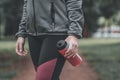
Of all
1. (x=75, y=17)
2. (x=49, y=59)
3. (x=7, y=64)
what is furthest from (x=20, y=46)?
(x=7, y=64)

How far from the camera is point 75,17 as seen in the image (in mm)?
3918

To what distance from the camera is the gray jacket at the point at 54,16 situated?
395 centimetres

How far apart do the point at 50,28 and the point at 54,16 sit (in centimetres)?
11

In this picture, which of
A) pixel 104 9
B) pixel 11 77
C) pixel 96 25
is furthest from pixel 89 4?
pixel 96 25

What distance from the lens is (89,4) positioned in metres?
16.1

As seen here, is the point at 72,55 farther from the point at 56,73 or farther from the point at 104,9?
the point at 104,9

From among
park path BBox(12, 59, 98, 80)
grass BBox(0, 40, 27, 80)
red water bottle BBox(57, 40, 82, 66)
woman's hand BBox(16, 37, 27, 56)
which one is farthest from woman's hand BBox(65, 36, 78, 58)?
grass BBox(0, 40, 27, 80)

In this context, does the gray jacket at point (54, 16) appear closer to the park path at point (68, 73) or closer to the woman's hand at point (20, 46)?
the woman's hand at point (20, 46)

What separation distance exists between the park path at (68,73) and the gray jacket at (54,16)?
8.07m

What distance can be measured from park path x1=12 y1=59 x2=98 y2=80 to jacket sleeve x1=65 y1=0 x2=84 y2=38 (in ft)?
26.7

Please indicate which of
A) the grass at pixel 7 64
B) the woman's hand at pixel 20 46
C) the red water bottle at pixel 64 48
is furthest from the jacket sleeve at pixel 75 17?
the grass at pixel 7 64

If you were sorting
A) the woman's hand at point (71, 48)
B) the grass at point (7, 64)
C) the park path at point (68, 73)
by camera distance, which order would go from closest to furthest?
the woman's hand at point (71, 48) < the park path at point (68, 73) < the grass at point (7, 64)

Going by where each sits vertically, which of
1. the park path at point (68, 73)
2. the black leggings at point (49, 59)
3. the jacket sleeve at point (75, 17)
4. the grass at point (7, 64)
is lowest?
the park path at point (68, 73)

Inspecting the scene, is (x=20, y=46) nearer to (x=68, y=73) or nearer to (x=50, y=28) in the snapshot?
(x=50, y=28)
